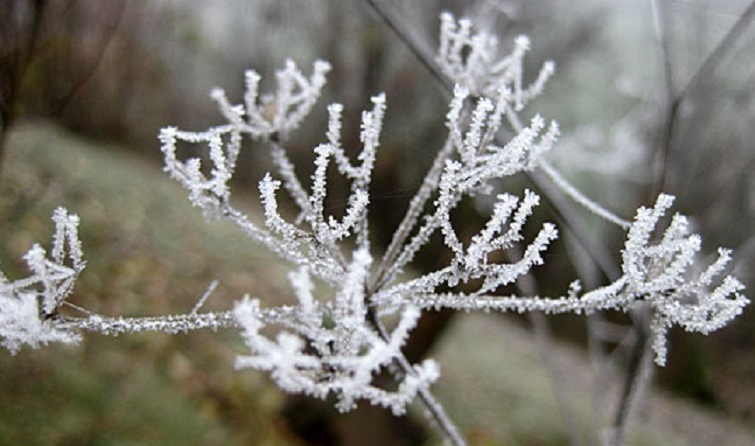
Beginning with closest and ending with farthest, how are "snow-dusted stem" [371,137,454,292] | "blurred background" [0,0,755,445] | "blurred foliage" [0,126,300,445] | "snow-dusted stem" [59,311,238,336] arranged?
"snow-dusted stem" [59,311,238,336]
"snow-dusted stem" [371,137,454,292]
"blurred background" [0,0,755,445]
"blurred foliage" [0,126,300,445]

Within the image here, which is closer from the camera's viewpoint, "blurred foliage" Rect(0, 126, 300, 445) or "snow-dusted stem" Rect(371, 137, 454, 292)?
"snow-dusted stem" Rect(371, 137, 454, 292)

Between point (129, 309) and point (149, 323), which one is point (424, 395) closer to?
point (149, 323)

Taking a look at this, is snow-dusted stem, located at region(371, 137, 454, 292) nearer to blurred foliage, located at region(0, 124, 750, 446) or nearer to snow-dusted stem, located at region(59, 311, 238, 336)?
snow-dusted stem, located at region(59, 311, 238, 336)

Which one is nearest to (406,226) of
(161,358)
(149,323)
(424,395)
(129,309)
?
(424,395)

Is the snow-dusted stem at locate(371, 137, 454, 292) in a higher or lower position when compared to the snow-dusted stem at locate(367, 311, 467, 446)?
higher

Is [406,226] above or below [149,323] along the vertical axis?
below

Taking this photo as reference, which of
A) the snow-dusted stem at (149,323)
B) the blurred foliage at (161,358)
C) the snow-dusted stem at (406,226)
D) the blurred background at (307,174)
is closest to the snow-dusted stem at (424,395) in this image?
the snow-dusted stem at (406,226)

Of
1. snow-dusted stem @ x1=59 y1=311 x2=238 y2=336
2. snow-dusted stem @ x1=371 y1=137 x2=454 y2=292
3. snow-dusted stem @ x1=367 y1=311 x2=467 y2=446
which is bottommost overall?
snow-dusted stem @ x1=367 y1=311 x2=467 y2=446

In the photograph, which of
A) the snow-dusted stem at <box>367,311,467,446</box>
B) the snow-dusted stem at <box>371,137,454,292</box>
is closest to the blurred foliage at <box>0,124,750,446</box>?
the snow-dusted stem at <box>367,311,467,446</box>

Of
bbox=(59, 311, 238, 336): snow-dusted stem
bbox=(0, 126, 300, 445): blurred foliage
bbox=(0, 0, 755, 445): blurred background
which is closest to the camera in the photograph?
bbox=(59, 311, 238, 336): snow-dusted stem

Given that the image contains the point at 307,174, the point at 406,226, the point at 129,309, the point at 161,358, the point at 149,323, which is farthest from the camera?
the point at 307,174
